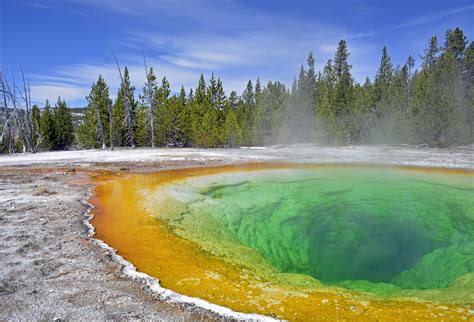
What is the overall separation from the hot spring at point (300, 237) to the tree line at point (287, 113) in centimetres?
2367

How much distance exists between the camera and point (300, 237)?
909cm

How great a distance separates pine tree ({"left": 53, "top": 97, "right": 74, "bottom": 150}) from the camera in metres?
45.9

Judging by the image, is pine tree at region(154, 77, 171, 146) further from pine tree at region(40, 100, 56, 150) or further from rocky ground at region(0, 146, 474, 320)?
rocky ground at region(0, 146, 474, 320)

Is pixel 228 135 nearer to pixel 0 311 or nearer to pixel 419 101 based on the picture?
pixel 419 101

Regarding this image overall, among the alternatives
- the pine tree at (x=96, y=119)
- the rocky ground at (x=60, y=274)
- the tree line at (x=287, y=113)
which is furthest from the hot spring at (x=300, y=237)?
the pine tree at (x=96, y=119)

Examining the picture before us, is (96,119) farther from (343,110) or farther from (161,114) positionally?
(343,110)

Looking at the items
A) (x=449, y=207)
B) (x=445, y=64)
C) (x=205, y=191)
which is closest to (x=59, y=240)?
(x=205, y=191)

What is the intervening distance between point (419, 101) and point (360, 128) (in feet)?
35.0

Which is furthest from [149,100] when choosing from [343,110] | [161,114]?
[343,110]

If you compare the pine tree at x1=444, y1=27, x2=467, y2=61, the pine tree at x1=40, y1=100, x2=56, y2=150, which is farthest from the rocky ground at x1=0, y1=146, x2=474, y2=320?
the pine tree at x1=444, y1=27, x2=467, y2=61

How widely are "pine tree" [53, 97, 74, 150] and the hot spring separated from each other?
3745cm

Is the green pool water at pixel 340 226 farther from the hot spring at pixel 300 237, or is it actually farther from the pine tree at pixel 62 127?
the pine tree at pixel 62 127

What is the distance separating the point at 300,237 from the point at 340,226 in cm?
152

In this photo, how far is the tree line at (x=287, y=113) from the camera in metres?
38.1
